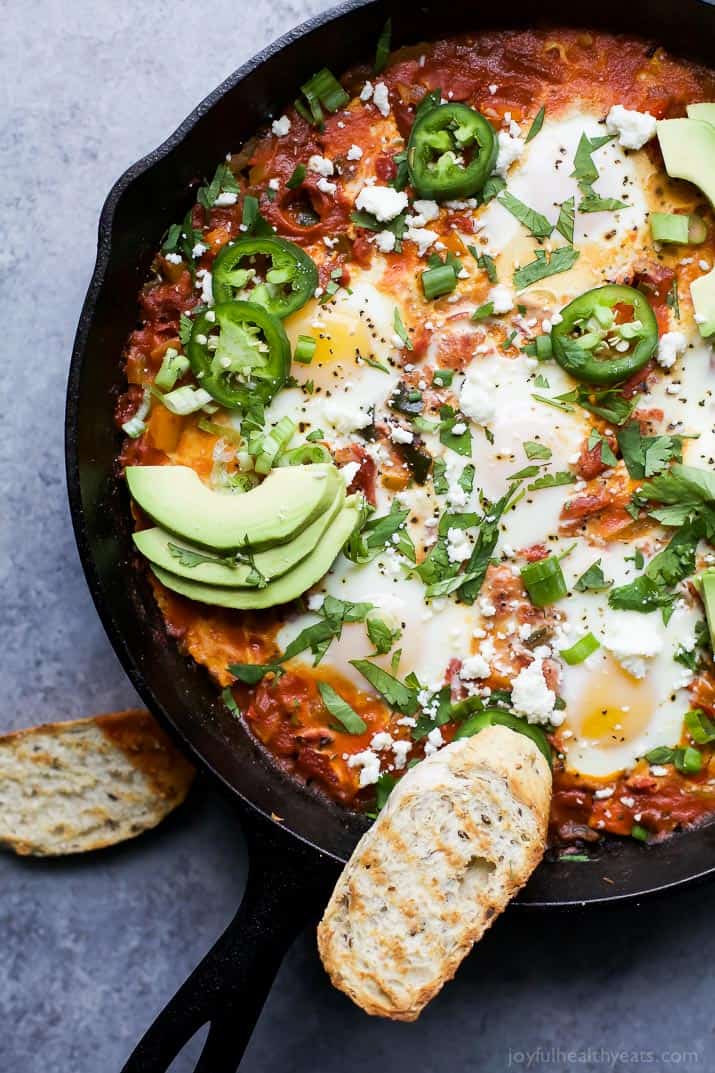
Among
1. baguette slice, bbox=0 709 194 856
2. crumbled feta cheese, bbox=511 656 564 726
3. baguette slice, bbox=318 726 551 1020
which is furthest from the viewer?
baguette slice, bbox=0 709 194 856

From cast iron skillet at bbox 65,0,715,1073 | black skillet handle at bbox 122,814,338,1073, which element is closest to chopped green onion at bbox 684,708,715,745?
cast iron skillet at bbox 65,0,715,1073

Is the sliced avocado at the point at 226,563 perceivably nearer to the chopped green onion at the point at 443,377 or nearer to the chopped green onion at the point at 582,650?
the chopped green onion at the point at 443,377

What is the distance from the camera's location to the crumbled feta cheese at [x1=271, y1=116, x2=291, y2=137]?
358 cm

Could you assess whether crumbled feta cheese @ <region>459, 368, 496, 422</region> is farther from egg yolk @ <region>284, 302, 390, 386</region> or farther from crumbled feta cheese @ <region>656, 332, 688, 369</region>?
crumbled feta cheese @ <region>656, 332, 688, 369</region>

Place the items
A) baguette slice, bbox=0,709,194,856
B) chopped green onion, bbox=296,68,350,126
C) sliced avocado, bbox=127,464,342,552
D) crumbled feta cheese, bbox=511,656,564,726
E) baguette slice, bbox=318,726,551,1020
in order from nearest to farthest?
baguette slice, bbox=318,726,551,1020 < sliced avocado, bbox=127,464,342,552 < crumbled feta cheese, bbox=511,656,564,726 < chopped green onion, bbox=296,68,350,126 < baguette slice, bbox=0,709,194,856

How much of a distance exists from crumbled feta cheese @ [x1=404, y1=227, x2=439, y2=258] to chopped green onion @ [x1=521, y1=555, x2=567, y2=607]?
3.41 ft

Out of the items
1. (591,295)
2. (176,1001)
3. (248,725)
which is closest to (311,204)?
(591,295)

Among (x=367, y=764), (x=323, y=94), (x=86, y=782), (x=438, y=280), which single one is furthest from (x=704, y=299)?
(x=86, y=782)

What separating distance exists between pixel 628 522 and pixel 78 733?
1984 millimetres

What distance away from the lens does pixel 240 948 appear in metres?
3.25

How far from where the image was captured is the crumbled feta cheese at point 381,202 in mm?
3389

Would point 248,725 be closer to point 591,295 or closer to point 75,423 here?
point 75,423

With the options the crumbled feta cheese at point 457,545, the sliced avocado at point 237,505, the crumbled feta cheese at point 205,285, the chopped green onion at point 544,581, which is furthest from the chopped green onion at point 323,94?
the chopped green onion at point 544,581

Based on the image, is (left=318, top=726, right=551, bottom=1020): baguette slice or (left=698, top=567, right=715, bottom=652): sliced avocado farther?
(left=698, top=567, right=715, bottom=652): sliced avocado
